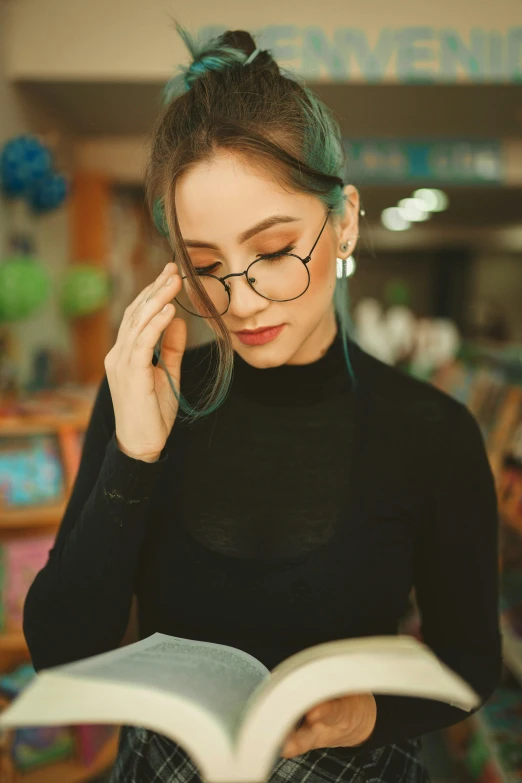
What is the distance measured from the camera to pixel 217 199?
767 millimetres

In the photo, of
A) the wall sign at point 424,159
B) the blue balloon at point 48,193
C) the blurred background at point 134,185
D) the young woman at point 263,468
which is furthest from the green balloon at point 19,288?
the wall sign at point 424,159

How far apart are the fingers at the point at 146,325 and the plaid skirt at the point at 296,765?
545 mm

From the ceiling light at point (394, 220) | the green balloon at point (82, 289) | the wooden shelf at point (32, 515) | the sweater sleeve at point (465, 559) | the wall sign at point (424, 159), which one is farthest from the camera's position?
the ceiling light at point (394, 220)

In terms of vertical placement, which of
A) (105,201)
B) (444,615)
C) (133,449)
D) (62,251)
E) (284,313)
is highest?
(105,201)

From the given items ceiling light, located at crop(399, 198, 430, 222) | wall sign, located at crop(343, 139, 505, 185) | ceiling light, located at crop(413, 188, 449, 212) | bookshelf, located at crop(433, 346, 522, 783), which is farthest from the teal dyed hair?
ceiling light, located at crop(399, 198, 430, 222)

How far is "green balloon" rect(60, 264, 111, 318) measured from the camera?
3.67 m

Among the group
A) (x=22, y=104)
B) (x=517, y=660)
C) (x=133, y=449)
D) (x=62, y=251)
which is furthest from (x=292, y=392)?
(x=62, y=251)

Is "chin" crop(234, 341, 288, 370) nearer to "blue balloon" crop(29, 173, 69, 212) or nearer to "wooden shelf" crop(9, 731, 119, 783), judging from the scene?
"wooden shelf" crop(9, 731, 119, 783)

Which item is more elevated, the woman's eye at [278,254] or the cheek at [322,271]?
the woman's eye at [278,254]

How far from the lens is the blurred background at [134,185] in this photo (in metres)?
2.21

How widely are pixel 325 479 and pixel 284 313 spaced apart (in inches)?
9.7

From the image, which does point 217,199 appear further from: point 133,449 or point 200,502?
point 200,502

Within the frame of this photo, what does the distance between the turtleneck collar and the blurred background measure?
20 centimetres

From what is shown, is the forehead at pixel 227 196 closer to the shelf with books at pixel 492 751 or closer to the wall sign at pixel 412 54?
the shelf with books at pixel 492 751
